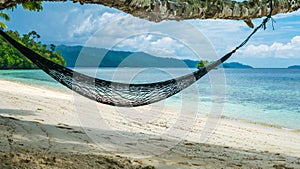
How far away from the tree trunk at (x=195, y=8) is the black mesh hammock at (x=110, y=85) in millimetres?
118

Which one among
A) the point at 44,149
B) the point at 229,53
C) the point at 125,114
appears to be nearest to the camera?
the point at 44,149

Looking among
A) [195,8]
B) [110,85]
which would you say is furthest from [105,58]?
[195,8]

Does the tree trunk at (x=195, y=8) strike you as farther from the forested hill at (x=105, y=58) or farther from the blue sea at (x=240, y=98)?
the blue sea at (x=240, y=98)

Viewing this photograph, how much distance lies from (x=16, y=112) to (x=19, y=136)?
57.9 inches

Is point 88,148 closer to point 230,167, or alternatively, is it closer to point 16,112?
point 230,167

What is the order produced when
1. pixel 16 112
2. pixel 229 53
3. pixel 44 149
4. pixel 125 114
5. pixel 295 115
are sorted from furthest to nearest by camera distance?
pixel 295 115, pixel 125 114, pixel 16 112, pixel 229 53, pixel 44 149

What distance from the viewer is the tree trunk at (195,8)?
1.82m

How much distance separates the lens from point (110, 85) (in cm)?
230

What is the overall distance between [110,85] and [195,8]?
763 millimetres

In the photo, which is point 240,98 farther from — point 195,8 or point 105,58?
point 195,8

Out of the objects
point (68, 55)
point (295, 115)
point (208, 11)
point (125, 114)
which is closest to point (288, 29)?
point (68, 55)

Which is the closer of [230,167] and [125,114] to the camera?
[230,167]

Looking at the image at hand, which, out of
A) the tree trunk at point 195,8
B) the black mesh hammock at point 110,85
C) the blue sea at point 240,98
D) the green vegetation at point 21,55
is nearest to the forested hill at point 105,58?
the black mesh hammock at point 110,85

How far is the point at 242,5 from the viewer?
7.47 feet
